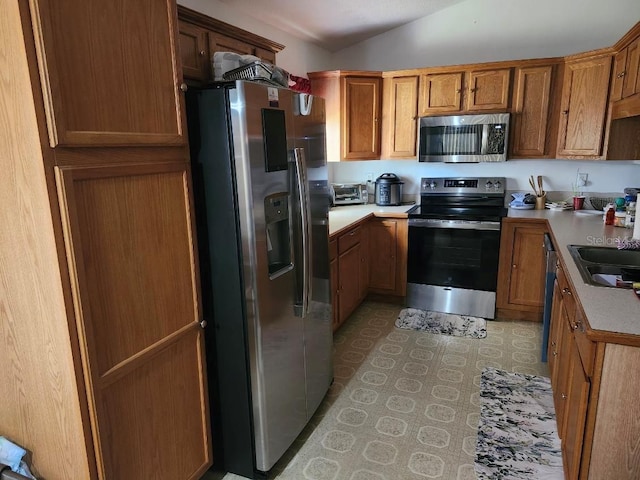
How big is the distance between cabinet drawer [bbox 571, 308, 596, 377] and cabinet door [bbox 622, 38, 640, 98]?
1.80 meters

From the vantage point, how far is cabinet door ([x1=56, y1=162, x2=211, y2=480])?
3.97ft

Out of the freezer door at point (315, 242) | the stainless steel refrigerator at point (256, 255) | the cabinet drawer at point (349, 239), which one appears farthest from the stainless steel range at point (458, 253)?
the stainless steel refrigerator at point (256, 255)

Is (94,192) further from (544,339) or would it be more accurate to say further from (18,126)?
(544,339)

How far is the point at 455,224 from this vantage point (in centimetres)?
358

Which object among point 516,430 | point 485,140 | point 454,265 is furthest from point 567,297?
point 485,140

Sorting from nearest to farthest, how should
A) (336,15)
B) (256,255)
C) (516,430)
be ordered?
(256,255)
(516,430)
(336,15)

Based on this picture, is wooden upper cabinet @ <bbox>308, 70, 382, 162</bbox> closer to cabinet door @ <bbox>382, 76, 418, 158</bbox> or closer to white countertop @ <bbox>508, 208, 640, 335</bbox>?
cabinet door @ <bbox>382, 76, 418, 158</bbox>

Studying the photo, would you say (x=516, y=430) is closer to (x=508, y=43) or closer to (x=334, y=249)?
(x=334, y=249)

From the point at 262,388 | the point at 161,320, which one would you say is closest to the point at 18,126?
the point at 161,320

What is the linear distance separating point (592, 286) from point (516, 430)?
97 cm

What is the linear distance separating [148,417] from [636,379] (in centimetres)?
166

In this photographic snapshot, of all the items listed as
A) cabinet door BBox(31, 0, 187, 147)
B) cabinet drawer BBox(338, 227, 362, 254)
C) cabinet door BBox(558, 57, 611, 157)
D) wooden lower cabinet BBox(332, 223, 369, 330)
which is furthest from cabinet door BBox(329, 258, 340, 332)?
cabinet door BBox(558, 57, 611, 157)

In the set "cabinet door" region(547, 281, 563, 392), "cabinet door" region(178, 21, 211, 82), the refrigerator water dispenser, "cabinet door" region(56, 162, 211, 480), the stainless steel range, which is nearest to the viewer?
"cabinet door" region(56, 162, 211, 480)

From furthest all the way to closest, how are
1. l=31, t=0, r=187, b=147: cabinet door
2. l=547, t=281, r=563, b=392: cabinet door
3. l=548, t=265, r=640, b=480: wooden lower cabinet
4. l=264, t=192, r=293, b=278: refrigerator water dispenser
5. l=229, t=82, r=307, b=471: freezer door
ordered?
l=547, t=281, r=563, b=392: cabinet door < l=264, t=192, r=293, b=278: refrigerator water dispenser < l=229, t=82, r=307, b=471: freezer door < l=548, t=265, r=640, b=480: wooden lower cabinet < l=31, t=0, r=187, b=147: cabinet door
